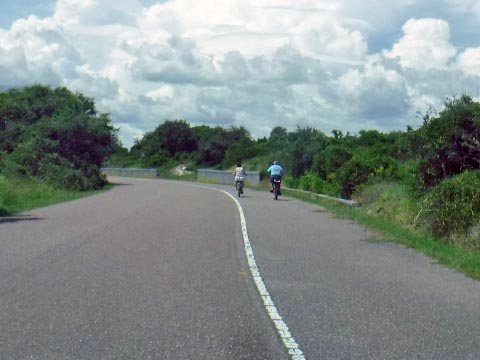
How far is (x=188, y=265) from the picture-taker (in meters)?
12.4

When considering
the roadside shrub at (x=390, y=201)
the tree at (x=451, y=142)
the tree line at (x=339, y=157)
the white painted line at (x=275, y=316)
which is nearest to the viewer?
the white painted line at (x=275, y=316)

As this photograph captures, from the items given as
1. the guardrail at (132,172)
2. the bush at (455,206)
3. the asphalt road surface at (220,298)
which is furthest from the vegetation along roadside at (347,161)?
the guardrail at (132,172)

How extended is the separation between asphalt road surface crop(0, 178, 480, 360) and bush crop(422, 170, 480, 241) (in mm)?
1232

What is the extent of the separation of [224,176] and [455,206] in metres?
49.6

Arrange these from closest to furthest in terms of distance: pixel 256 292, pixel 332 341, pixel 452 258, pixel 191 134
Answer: pixel 332 341, pixel 256 292, pixel 452 258, pixel 191 134

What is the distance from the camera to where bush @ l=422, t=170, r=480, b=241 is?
15.5m

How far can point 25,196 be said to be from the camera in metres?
33.2

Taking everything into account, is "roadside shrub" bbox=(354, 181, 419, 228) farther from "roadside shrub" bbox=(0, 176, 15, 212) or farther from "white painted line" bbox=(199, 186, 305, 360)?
"roadside shrub" bbox=(0, 176, 15, 212)

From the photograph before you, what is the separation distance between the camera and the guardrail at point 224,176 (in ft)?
182

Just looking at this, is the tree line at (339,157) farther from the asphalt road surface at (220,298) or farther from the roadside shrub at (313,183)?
the asphalt road surface at (220,298)

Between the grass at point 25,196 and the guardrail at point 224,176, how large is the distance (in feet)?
56.3

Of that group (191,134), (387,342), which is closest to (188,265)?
(387,342)

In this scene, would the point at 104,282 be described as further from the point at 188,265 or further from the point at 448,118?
the point at 448,118

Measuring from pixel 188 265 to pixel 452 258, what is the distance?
15.4 feet
